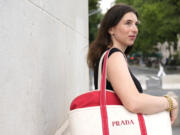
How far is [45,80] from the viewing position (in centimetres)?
220

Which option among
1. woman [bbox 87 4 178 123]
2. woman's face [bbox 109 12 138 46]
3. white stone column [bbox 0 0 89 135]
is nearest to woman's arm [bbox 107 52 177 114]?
woman [bbox 87 4 178 123]

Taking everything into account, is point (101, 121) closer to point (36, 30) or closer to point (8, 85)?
point (8, 85)

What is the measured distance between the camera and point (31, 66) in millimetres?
1824

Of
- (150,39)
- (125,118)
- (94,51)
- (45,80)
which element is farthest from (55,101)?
(150,39)

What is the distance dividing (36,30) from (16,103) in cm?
58

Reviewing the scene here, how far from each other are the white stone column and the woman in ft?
1.29

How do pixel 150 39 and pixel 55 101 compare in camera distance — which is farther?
pixel 150 39

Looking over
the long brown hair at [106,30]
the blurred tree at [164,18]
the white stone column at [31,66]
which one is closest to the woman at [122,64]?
the long brown hair at [106,30]

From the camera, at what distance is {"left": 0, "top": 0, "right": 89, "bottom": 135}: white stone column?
139cm

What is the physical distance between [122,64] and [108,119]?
33cm

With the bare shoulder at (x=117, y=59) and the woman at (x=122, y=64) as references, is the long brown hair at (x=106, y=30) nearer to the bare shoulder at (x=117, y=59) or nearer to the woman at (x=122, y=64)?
the woman at (x=122, y=64)

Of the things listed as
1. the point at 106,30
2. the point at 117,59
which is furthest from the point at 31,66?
the point at 106,30

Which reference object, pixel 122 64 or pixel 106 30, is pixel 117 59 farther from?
pixel 106 30

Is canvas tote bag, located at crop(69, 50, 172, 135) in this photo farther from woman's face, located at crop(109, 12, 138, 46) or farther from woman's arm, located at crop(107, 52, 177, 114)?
woman's face, located at crop(109, 12, 138, 46)
